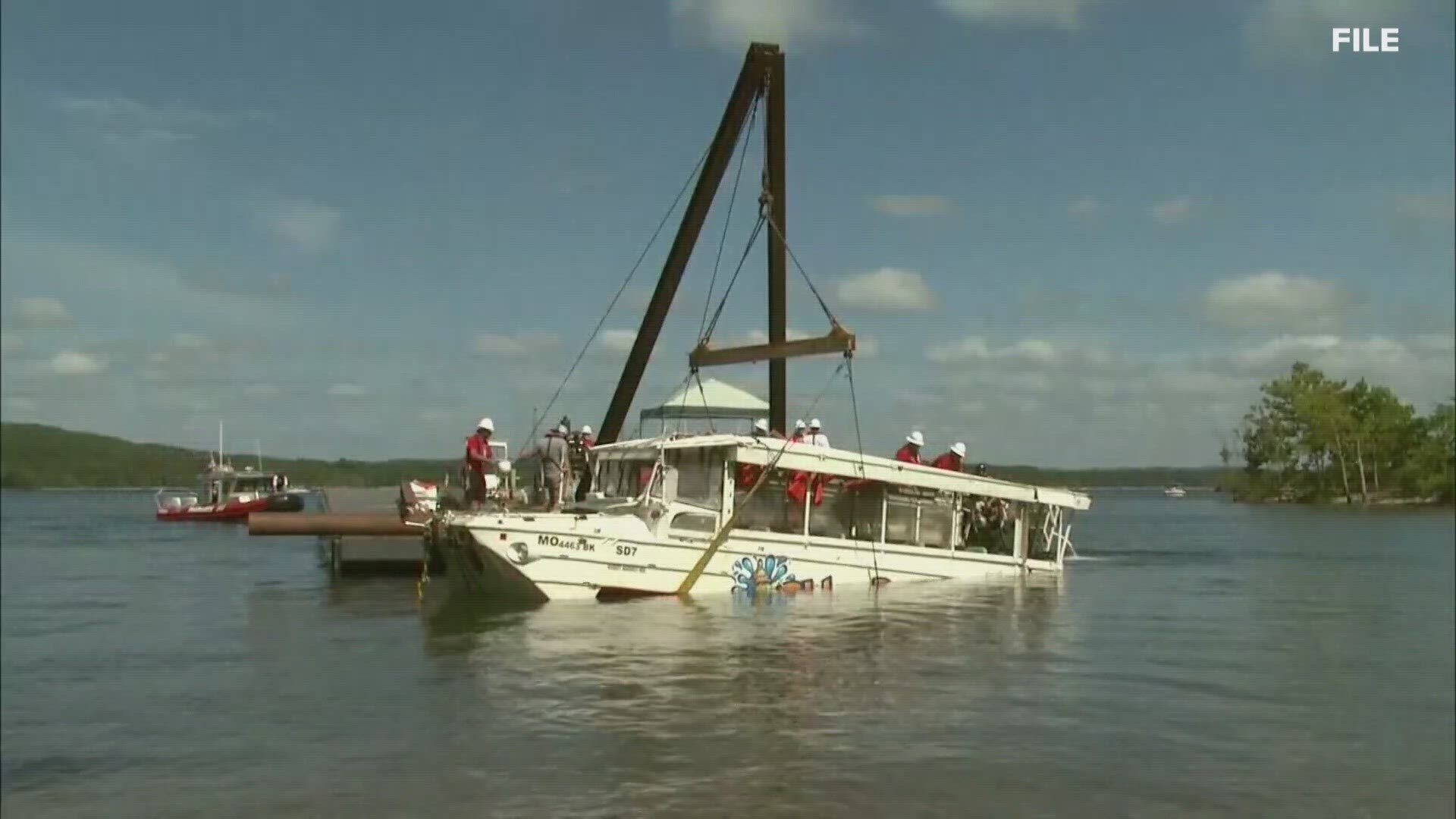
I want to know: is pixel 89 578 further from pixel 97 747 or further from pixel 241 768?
Answer: pixel 241 768

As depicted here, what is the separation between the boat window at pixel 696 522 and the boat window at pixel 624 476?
107cm

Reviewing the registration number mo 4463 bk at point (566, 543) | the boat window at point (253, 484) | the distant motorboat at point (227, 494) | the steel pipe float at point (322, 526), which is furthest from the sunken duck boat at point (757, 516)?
the boat window at point (253, 484)

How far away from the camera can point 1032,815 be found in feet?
30.2

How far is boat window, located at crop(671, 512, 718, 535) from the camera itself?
71.1ft

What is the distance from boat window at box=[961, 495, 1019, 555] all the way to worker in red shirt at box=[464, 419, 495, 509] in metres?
9.08

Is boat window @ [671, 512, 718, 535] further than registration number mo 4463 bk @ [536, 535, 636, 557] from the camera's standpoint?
Yes

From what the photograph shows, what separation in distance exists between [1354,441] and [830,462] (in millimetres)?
91148

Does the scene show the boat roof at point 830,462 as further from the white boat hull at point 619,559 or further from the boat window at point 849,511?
the white boat hull at point 619,559

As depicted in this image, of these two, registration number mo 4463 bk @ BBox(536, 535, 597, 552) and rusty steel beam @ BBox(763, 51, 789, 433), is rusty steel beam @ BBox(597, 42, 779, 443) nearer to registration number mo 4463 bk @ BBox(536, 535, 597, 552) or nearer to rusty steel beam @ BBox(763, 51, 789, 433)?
rusty steel beam @ BBox(763, 51, 789, 433)

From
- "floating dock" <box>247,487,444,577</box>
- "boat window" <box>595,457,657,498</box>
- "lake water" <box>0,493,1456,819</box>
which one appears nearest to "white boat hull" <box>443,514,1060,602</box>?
"lake water" <box>0,493,1456,819</box>

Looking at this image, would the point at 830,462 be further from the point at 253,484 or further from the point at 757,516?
the point at 253,484

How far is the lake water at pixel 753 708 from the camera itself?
392 inches

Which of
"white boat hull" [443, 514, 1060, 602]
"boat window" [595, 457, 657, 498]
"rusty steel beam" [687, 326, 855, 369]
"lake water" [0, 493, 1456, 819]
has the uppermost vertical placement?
"rusty steel beam" [687, 326, 855, 369]

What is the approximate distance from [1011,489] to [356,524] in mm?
12421
